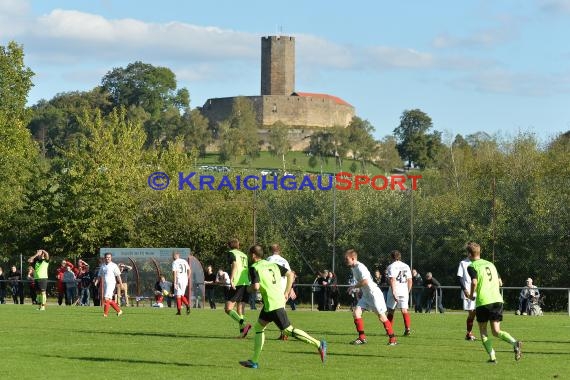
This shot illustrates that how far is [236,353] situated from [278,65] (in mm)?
170200

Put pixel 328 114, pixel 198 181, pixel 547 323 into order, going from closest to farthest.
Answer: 1. pixel 547 323
2. pixel 198 181
3. pixel 328 114

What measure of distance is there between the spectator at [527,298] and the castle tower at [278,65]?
147923 millimetres

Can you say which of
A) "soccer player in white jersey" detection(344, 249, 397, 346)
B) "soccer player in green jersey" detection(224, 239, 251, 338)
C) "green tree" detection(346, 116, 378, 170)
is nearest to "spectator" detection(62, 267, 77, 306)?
"soccer player in green jersey" detection(224, 239, 251, 338)

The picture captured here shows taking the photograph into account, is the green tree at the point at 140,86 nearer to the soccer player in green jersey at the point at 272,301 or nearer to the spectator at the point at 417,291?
the spectator at the point at 417,291

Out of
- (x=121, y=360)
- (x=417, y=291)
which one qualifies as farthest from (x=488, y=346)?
(x=417, y=291)

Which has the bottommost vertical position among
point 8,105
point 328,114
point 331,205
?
point 331,205

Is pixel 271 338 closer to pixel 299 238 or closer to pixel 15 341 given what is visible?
pixel 15 341

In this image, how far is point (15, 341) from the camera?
69.3 feet

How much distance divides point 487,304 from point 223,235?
35.8 metres

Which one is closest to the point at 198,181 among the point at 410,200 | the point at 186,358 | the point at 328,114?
the point at 410,200

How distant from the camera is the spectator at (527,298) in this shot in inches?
→ 1543

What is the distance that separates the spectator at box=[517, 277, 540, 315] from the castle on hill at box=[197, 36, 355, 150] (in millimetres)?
140887

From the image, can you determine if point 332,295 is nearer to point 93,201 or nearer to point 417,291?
point 417,291

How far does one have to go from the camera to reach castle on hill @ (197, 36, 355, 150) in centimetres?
18275
